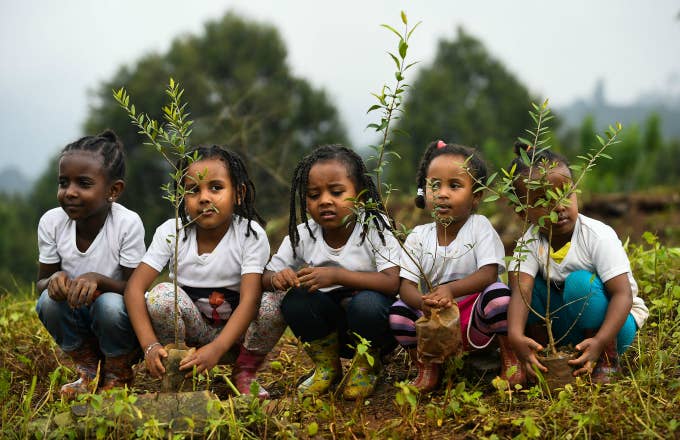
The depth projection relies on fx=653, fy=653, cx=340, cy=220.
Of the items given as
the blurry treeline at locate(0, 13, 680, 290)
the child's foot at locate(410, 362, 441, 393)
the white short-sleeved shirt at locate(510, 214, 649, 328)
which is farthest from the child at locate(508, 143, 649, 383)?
the blurry treeline at locate(0, 13, 680, 290)

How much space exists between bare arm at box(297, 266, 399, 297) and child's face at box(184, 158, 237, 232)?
47 cm

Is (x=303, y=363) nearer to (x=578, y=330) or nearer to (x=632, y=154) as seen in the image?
(x=578, y=330)

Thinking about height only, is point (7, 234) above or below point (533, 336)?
below

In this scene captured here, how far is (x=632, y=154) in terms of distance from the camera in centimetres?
1389

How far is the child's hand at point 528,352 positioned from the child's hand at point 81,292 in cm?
177

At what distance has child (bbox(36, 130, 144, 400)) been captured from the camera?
Result: 2.84m

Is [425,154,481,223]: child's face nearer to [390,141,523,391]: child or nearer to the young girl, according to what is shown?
[390,141,523,391]: child

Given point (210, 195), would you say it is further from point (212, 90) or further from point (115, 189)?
point (212, 90)

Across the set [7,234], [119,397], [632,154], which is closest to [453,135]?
[632,154]

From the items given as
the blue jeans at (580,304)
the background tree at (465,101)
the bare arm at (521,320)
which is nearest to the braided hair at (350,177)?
the bare arm at (521,320)

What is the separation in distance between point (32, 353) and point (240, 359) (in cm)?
153

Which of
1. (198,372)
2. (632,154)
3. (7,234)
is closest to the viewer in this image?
(198,372)

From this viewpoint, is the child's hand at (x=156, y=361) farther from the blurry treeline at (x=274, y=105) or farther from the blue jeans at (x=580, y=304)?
the blurry treeline at (x=274, y=105)

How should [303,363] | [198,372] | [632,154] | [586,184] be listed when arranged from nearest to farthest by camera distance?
[198,372] < [303,363] < [586,184] < [632,154]
